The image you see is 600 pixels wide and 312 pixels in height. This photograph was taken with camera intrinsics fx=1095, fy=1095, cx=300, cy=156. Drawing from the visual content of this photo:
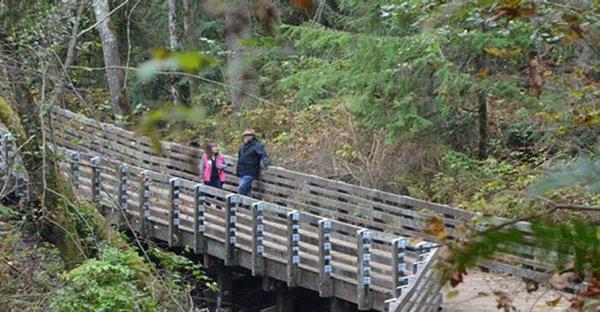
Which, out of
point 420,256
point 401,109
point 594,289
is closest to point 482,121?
point 401,109

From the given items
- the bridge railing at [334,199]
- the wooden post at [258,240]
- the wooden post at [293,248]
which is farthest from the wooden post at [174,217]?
the wooden post at [293,248]

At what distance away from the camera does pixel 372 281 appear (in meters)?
14.6

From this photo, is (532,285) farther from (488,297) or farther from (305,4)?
(488,297)

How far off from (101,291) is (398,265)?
404cm

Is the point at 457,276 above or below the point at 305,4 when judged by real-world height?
below

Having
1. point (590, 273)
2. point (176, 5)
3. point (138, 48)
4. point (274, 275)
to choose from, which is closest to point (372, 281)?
point (274, 275)

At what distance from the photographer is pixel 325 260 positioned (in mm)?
15359

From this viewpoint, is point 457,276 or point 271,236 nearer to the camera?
point 457,276

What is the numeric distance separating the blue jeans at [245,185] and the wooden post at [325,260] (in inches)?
149

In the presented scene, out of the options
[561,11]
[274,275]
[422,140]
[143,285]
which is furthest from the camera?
[422,140]

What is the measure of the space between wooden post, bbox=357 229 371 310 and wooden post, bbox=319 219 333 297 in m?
0.83

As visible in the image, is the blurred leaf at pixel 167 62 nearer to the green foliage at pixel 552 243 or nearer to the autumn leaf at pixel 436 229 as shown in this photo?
the green foliage at pixel 552 243

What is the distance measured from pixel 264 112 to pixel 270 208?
8900 millimetres

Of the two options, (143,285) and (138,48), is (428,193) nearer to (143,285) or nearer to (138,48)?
(143,285)
